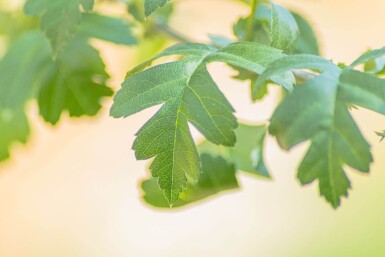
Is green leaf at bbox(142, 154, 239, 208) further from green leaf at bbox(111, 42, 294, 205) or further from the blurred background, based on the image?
the blurred background

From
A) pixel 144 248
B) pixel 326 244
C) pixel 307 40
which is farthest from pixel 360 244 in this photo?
pixel 307 40

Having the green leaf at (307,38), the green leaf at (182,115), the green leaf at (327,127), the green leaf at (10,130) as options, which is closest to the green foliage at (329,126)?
the green leaf at (327,127)

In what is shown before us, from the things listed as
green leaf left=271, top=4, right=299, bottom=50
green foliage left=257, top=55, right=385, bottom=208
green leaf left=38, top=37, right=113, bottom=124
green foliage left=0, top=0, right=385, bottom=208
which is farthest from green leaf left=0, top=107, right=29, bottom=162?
green foliage left=257, top=55, right=385, bottom=208

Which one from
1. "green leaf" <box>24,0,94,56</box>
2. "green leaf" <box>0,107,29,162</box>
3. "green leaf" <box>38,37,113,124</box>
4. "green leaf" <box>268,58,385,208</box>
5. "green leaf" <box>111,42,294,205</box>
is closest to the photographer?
"green leaf" <box>268,58,385,208</box>

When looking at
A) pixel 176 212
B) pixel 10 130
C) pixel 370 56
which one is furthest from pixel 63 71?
pixel 176 212

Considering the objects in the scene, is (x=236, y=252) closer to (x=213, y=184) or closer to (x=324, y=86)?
(x=213, y=184)

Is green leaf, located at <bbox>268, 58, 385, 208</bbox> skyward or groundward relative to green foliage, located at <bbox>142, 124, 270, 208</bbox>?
skyward

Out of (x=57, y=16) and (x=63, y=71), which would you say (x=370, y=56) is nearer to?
(x=57, y=16)
